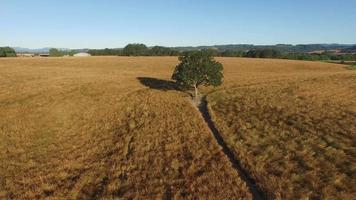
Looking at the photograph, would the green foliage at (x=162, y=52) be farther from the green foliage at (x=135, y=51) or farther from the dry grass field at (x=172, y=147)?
the dry grass field at (x=172, y=147)

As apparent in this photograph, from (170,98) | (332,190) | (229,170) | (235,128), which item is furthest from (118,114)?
(332,190)

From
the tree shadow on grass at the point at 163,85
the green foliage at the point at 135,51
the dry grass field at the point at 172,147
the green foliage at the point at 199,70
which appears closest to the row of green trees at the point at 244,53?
the green foliage at the point at 135,51

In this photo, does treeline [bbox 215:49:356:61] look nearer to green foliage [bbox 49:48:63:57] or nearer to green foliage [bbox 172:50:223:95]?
green foliage [bbox 49:48:63:57]

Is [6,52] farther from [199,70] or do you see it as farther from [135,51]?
[199,70]

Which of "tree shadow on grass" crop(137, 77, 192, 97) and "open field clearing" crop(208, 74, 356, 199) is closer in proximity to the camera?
"open field clearing" crop(208, 74, 356, 199)

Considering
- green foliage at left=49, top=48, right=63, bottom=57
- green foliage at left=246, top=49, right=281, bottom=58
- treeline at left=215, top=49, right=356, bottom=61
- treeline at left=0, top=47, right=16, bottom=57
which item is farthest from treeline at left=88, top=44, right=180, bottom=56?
treeline at left=0, top=47, right=16, bottom=57
